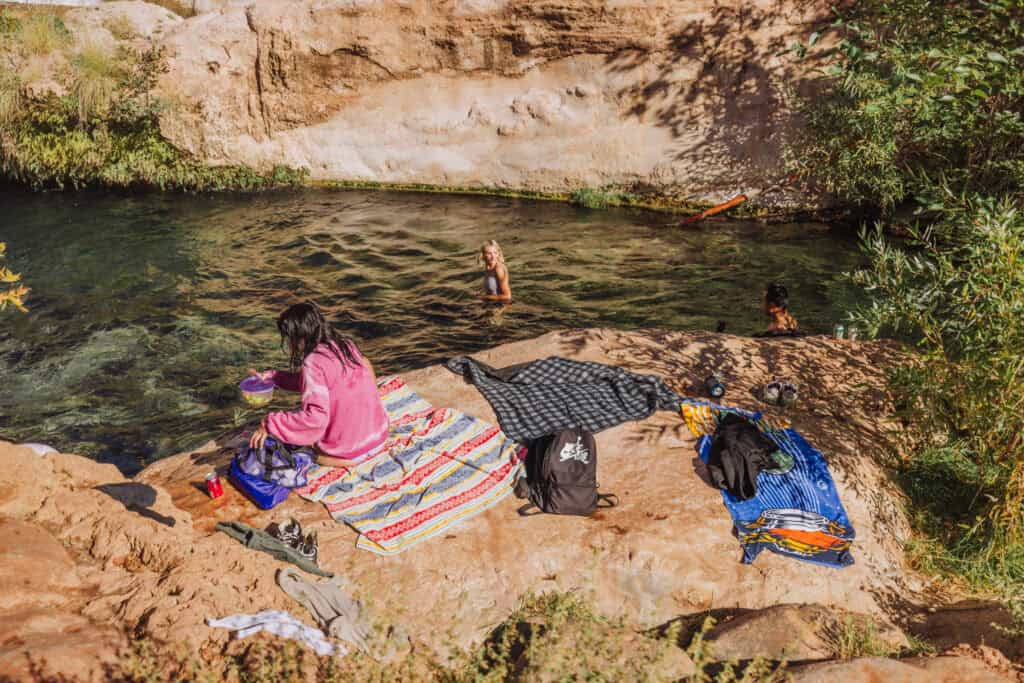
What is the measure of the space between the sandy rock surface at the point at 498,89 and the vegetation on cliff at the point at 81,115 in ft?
2.44

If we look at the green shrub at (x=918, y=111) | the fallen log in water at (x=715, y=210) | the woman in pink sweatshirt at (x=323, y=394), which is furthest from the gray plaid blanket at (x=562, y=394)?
the fallen log in water at (x=715, y=210)

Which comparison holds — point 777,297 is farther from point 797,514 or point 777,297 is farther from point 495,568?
point 495,568

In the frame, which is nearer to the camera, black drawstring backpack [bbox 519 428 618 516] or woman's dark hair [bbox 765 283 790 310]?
black drawstring backpack [bbox 519 428 618 516]

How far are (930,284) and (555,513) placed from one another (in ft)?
15.3

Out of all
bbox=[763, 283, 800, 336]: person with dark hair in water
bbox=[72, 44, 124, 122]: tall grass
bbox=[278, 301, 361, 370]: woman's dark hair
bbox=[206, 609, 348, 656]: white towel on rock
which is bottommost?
bbox=[206, 609, 348, 656]: white towel on rock

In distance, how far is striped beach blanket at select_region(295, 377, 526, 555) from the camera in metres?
6.64

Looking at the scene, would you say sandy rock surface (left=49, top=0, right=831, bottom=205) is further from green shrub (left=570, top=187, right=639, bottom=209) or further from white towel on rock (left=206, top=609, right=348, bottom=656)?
white towel on rock (left=206, top=609, right=348, bottom=656)

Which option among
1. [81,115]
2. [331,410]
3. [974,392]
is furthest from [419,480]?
[81,115]

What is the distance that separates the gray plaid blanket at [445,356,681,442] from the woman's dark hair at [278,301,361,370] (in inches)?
93.1

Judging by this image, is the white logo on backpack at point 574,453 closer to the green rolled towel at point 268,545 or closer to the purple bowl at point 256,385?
the green rolled towel at point 268,545

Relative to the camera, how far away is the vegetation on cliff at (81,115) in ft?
70.8

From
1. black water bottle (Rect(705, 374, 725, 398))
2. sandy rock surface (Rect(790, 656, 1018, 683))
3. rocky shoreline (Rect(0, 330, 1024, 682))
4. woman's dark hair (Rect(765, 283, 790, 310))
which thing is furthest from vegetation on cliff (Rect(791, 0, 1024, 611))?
woman's dark hair (Rect(765, 283, 790, 310))

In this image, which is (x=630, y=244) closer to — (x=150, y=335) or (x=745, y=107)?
(x=745, y=107)

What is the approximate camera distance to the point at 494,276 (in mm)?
14266
